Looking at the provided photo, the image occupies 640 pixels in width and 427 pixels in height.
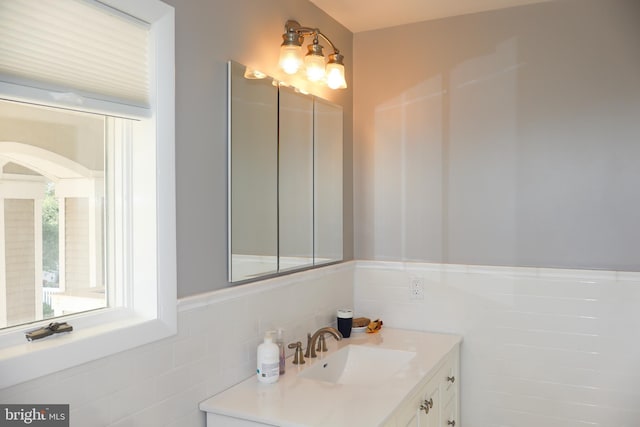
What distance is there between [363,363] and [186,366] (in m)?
1.04

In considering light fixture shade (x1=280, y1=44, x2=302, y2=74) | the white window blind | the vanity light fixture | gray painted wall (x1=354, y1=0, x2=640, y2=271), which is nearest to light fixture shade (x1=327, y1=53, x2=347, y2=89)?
the vanity light fixture

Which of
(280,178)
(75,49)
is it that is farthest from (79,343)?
(280,178)

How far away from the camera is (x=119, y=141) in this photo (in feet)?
5.57

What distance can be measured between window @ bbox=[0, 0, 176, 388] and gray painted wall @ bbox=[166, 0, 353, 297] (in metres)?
0.09

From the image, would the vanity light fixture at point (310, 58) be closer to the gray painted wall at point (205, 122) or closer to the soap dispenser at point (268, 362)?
the gray painted wall at point (205, 122)

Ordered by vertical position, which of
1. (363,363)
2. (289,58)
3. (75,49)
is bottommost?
(363,363)

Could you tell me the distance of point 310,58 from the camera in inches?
97.8

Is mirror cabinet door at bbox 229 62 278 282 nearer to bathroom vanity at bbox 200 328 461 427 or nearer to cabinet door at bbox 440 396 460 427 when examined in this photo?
bathroom vanity at bbox 200 328 461 427

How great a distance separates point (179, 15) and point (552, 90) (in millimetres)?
1861

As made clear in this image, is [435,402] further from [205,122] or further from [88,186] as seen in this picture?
→ [88,186]

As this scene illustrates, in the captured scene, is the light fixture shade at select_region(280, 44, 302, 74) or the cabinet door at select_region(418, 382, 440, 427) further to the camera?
the light fixture shade at select_region(280, 44, 302, 74)

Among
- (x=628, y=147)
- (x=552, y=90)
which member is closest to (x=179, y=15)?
(x=552, y=90)

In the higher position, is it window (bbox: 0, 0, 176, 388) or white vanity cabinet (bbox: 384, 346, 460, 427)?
window (bbox: 0, 0, 176, 388)

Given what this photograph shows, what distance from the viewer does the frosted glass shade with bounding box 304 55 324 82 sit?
2490 millimetres
